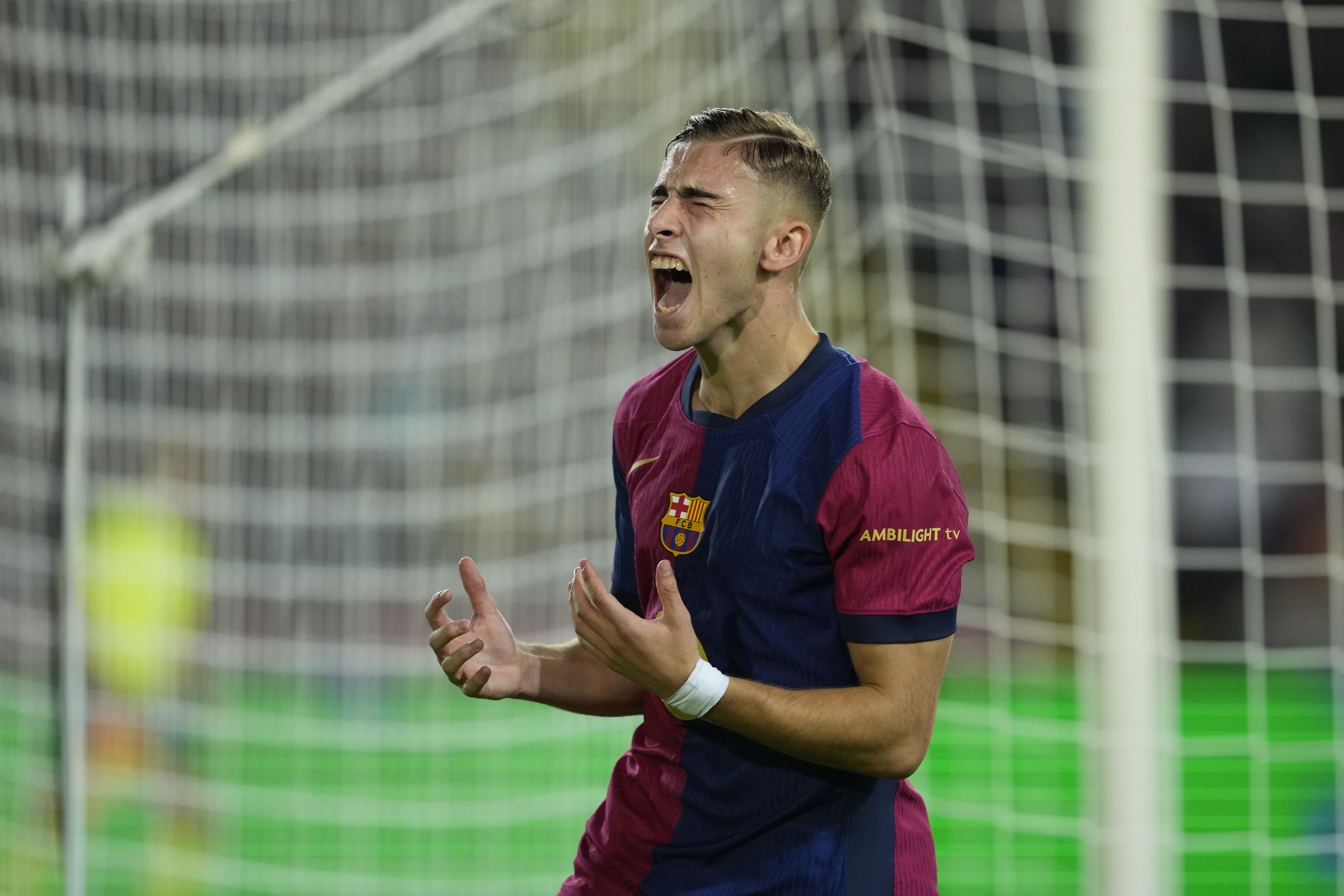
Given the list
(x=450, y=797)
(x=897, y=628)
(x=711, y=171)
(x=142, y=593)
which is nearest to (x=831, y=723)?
(x=897, y=628)

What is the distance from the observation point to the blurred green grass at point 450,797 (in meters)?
4.76

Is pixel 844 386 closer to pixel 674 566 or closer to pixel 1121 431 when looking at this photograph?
pixel 674 566

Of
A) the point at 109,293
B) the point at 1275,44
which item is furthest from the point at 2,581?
the point at 1275,44

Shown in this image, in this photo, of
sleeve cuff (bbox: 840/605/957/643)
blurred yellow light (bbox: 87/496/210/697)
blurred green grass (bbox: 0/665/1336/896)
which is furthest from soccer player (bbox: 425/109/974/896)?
→ blurred yellow light (bbox: 87/496/210/697)

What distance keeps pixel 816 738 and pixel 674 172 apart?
2.54 feet

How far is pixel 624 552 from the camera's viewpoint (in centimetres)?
214

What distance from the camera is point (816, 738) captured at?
1.67 meters

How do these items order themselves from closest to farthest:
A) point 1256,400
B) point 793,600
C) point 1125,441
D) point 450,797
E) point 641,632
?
point 641,632 → point 793,600 → point 1125,441 → point 450,797 → point 1256,400

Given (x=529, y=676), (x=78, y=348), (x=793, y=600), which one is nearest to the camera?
(x=793, y=600)

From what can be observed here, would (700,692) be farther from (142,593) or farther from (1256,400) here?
(1256,400)

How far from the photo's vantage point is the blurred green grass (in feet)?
15.6

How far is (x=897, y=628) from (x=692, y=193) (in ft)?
2.09

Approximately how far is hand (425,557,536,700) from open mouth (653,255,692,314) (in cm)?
43

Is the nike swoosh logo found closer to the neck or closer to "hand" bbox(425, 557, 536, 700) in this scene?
the neck
